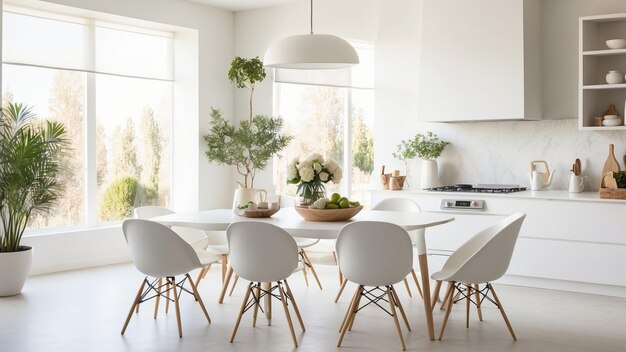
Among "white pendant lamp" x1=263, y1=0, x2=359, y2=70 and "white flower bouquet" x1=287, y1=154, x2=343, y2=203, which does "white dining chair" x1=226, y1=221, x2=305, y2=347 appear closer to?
"white flower bouquet" x1=287, y1=154, x2=343, y2=203

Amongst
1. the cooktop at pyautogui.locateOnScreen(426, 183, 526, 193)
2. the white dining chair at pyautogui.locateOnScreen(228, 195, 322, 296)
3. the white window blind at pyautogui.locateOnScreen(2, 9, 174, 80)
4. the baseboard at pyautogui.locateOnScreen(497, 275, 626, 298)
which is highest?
the white window blind at pyautogui.locateOnScreen(2, 9, 174, 80)

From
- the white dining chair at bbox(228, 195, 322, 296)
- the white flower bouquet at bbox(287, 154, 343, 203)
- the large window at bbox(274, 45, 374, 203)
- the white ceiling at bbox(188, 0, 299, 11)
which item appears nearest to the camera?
the white flower bouquet at bbox(287, 154, 343, 203)

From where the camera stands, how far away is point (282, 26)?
8438 millimetres

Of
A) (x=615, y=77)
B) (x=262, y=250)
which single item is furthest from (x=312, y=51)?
(x=615, y=77)

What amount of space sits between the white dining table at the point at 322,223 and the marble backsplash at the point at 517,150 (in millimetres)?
1900

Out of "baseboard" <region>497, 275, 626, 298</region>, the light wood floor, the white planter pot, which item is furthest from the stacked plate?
the white planter pot

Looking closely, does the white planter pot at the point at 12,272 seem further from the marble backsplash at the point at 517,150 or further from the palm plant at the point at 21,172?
the marble backsplash at the point at 517,150

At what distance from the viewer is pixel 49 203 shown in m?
6.30

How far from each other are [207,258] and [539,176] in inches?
121

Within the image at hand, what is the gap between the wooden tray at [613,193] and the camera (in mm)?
5891

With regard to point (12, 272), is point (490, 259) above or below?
above

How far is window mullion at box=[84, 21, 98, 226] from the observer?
766 centimetres

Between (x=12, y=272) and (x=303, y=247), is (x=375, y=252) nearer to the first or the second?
(x=303, y=247)

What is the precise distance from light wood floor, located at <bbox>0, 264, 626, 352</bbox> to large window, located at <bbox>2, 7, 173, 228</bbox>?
5.26 ft
